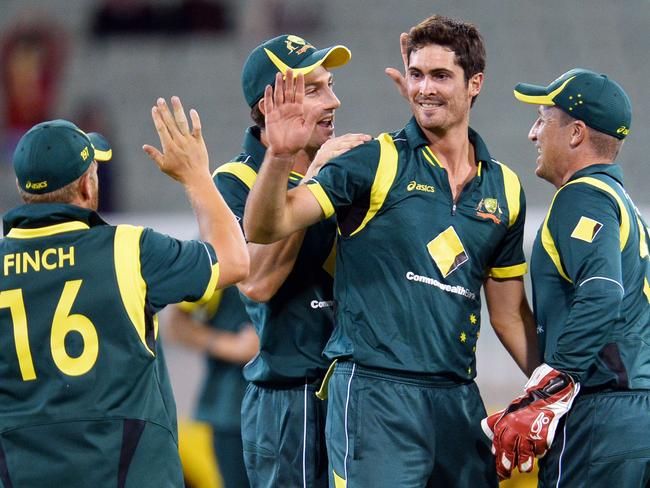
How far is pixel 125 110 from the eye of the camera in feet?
41.4

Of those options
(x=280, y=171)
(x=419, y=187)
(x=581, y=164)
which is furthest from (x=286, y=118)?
(x=581, y=164)

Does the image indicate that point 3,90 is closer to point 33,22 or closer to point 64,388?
point 33,22

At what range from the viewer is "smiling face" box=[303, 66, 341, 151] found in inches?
175

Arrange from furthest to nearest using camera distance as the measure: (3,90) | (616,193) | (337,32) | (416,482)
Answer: (337,32) < (3,90) < (616,193) < (416,482)

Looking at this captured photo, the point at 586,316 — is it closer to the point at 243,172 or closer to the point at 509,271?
the point at 509,271

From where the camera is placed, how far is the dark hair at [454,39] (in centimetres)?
411

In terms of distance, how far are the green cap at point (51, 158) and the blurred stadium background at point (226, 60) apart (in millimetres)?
8161

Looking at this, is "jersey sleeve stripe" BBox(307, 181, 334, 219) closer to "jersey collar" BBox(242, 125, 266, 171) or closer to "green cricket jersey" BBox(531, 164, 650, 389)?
"jersey collar" BBox(242, 125, 266, 171)

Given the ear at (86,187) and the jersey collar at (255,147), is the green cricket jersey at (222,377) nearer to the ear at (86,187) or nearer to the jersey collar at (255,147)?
the jersey collar at (255,147)

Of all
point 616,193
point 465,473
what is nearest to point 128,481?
point 465,473

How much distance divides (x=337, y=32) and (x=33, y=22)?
3.63 metres

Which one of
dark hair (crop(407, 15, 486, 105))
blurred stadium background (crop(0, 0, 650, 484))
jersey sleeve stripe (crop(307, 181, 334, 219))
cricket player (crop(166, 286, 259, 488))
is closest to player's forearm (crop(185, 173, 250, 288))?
jersey sleeve stripe (crop(307, 181, 334, 219))

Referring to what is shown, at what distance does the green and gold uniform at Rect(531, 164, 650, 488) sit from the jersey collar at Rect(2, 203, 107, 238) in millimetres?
1750

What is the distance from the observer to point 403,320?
392cm
